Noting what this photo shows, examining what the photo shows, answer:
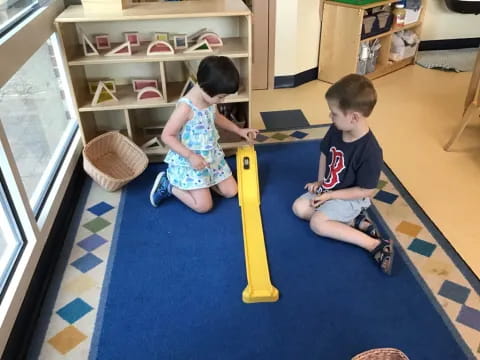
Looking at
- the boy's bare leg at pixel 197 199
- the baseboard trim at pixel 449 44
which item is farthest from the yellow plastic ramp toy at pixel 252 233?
the baseboard trim at pixel 449 44

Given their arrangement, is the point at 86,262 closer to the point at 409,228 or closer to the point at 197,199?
the point at 197,199

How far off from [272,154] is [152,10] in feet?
2.69

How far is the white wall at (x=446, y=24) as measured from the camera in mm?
3404

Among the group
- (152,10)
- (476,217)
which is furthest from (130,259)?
Result: (476,217)

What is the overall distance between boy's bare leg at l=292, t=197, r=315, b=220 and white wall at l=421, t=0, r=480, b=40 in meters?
2.46

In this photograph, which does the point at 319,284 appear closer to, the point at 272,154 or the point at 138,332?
the point at 138,332

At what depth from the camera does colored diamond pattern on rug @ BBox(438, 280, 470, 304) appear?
1341 millimetres

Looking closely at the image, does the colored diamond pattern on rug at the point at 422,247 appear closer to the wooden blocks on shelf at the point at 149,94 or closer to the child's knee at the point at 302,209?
the child's knee at the point at 302,209

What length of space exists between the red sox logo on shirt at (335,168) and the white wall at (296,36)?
1390mm

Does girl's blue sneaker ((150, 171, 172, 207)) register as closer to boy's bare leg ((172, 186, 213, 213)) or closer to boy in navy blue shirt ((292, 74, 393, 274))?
boy's bare leg ((172, 186, 213, 213))

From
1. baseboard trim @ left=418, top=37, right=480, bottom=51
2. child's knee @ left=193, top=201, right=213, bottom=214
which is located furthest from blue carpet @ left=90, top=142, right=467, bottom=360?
baseboard trim @ left=418, top=37, right=480, bottom=51

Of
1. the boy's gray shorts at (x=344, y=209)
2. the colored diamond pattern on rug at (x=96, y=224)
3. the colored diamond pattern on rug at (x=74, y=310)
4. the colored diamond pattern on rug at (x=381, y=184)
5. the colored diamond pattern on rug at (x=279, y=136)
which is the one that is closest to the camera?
the colored diamond pattern on rug at (x=74, y=310)

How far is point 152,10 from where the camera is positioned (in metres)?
1.79

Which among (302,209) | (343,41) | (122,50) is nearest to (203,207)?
(302,209)
